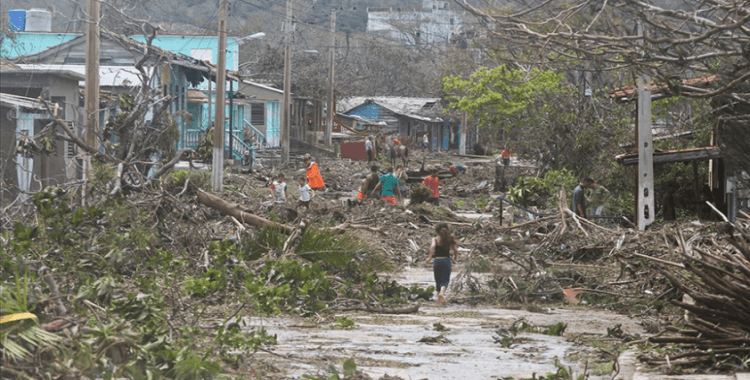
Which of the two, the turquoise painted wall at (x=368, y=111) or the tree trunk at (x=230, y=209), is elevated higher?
the turquoise painted wall at (x=368, y=111)

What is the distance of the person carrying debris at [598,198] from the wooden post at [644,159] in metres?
3.62

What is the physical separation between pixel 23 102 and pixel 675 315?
38.5 ft

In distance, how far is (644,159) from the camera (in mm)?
16750

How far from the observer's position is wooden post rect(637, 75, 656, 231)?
16.4 metres

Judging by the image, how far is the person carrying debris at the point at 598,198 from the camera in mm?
20531

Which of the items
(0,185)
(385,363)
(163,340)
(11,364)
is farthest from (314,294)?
(11,364)

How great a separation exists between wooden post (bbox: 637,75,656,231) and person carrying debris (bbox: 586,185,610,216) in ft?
11.9

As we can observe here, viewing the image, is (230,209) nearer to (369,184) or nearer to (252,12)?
(369,184)

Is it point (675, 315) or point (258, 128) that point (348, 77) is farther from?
point (675, 315)

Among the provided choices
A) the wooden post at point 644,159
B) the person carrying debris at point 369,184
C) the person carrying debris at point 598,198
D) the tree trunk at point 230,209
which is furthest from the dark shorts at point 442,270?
the person carrying debris at point 369,184

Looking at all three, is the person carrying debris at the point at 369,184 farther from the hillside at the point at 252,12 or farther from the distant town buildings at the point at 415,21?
the distant town buildings at the point at 415,21

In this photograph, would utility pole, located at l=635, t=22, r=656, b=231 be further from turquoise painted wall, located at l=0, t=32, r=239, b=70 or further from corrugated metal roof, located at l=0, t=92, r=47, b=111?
turquoise painted wall, located at l=0, t=32, r=239, b=70

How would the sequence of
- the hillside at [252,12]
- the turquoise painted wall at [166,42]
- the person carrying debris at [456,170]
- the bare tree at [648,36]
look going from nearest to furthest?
the bare tree at [648,36], the person carrying debris at [456,170], the turquoise painted wall at [166,42], the hillside at [252,12]

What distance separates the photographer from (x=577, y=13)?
10344mm
